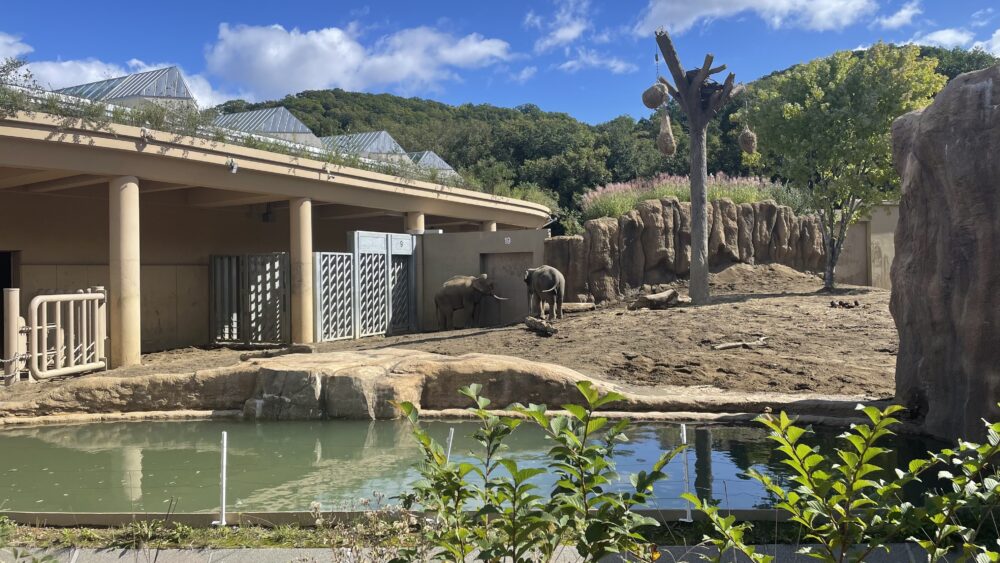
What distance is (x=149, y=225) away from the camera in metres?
17.9

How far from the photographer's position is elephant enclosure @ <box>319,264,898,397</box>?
1050cm

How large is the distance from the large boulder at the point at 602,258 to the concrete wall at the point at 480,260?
1152 mm

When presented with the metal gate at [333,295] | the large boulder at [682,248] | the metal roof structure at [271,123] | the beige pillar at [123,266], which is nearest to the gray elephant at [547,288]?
the large boulder at [682,248]

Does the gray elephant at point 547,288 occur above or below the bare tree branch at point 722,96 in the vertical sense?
below

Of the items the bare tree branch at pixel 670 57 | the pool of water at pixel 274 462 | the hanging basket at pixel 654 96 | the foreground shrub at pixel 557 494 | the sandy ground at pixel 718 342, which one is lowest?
the pool of water at pixel 274 462

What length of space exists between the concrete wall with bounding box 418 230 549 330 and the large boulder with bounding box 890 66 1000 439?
36.3 ft

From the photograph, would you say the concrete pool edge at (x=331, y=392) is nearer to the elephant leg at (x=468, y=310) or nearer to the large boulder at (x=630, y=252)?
the elephant leg at (x=468, y=310)

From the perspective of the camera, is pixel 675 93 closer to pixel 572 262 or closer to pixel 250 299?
pixel 572 262

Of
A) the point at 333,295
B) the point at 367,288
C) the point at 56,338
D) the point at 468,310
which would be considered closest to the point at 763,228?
the point at 468,310

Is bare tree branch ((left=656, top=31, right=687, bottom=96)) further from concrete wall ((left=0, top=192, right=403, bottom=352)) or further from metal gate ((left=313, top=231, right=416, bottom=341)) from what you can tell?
concrete wall ((left=0, top=192, right=403, bottom=352))

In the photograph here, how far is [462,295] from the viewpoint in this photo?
59.2 feet

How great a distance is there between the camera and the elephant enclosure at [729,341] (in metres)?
10.5

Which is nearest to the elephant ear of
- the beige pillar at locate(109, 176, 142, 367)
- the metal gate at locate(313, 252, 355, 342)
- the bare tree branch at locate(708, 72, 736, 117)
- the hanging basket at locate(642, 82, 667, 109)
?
the metal gate at locate(313, 252, 355, 342)

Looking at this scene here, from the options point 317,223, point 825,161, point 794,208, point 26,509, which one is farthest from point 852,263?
point 26,509
